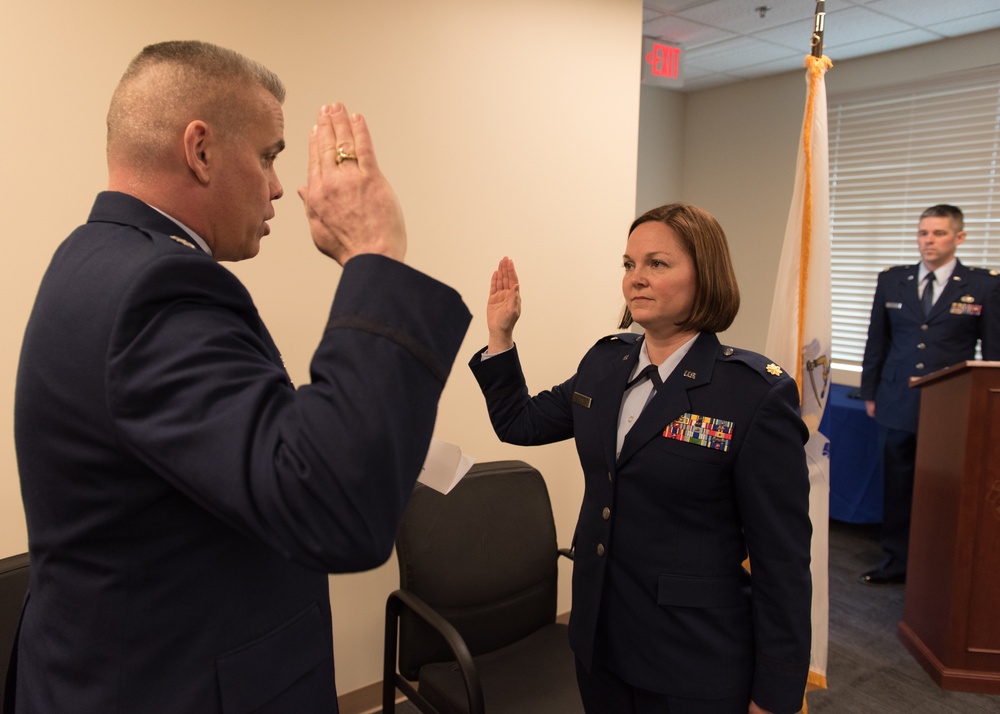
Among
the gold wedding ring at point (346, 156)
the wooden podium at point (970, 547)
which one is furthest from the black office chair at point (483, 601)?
the wooden podium at point (970, 547)

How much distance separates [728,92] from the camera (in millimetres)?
5672

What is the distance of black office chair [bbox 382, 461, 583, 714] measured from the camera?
6.02ft

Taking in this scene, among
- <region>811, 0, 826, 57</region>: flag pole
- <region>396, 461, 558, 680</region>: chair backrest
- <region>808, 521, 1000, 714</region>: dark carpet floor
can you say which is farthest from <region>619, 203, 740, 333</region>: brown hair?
<region>808, 521, 1000, 714</region>: dark carpet floor

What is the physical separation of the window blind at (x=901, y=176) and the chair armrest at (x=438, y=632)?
429cm

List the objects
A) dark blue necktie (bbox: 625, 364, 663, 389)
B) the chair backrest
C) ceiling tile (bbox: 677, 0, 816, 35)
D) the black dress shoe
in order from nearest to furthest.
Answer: dark blue necktie (bbox: 625, 364, 663, 389), the chair backrest, the black dress shoe, ceiling tile (bbox: 677, 0, 816, 35)

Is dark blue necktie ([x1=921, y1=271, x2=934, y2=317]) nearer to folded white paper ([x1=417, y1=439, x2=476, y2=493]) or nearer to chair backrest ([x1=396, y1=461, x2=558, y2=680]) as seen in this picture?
chair backrest ([x1=396, y1=461, x2=558, y2=680])

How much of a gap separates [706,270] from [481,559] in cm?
110

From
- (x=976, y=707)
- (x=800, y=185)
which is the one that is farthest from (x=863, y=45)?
(x=976, y=707)

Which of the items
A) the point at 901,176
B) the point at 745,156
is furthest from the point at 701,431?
the point at 745,156

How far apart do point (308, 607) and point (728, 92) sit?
5784 mm

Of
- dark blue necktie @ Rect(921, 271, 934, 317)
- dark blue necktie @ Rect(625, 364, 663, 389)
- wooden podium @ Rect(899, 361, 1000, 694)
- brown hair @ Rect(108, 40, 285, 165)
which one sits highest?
brown hair @ Rect(108, 40, 285, 165)

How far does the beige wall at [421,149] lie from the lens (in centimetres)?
171

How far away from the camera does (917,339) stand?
380 cm

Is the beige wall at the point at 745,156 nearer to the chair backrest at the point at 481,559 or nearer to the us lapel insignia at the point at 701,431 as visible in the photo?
the chair backrest at the point at 481,559
